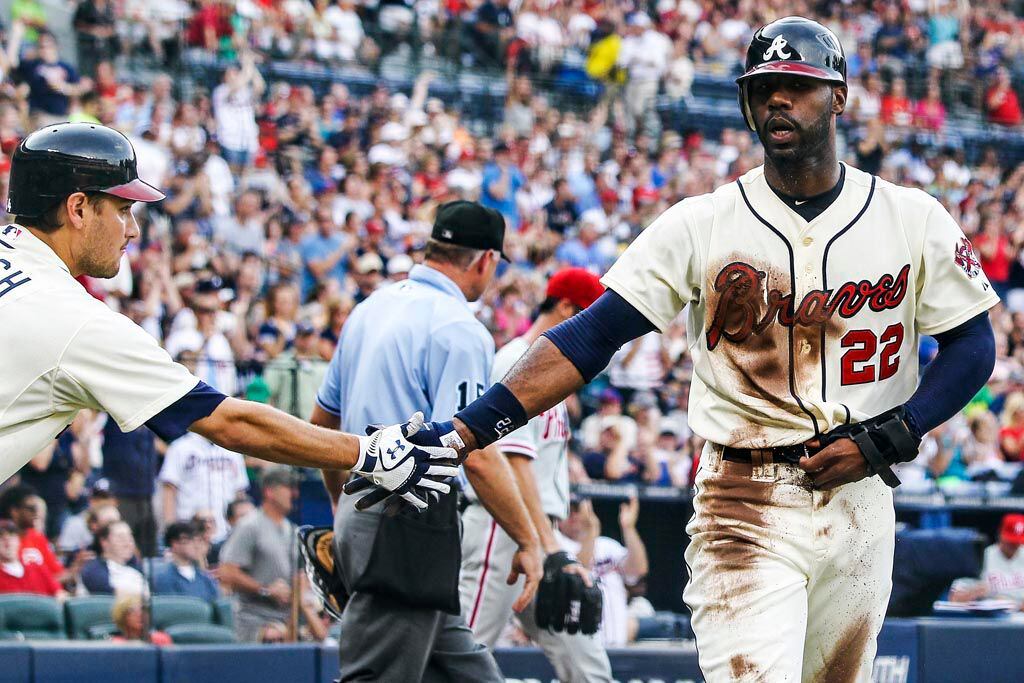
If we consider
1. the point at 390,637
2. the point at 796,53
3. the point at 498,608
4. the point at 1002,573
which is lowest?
the point at 1002,573

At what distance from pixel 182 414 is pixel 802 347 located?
5.60ft

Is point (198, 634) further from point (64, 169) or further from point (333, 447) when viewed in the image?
point (64, 169)

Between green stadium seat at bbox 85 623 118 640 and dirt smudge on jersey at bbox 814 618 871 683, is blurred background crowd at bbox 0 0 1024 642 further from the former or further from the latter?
dirt smudge on jersey at bbox 814 618 871 683

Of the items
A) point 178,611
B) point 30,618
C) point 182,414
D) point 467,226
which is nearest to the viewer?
point 182,414

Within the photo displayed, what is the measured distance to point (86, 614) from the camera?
7.72m

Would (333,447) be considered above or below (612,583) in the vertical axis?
above

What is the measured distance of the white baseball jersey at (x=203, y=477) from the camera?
8.07 meters

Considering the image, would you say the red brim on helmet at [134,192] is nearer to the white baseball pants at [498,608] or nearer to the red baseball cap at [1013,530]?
the white baseball pants at [498,608]

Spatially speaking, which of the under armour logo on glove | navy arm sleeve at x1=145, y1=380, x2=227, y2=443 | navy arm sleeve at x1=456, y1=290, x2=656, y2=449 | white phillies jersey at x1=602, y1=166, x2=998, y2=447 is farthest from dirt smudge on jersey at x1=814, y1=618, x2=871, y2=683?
→ navy arm sleeve at x1=145, y1=380, x2=227, y2=443

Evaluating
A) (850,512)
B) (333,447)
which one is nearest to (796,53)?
(850,512)

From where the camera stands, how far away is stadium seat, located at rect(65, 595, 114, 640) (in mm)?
7688

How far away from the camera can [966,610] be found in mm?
9039

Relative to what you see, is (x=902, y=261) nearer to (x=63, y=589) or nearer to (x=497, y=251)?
(x=497, y=251)

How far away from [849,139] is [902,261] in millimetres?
16148
